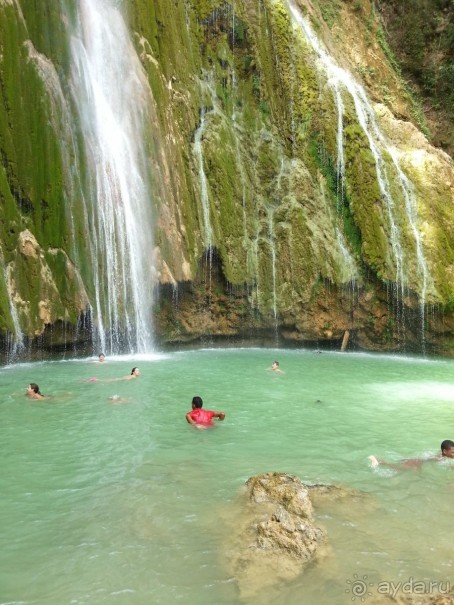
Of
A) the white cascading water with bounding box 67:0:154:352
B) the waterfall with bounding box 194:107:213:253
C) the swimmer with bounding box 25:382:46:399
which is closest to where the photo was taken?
the swimmer with bounding box 25:382:46:399

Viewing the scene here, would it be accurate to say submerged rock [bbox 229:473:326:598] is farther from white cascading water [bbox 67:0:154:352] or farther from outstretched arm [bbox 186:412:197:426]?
white cascading water [bbox 67:0:154:352]

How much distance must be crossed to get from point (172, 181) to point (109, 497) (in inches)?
529

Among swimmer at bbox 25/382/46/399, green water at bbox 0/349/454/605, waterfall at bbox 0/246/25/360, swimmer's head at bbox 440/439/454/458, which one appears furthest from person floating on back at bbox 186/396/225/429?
waterfall at bbox 0/246/25/360

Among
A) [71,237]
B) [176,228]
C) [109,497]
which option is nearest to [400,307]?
[176,228]

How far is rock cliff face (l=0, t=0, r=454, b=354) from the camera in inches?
581

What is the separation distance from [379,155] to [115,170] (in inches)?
412

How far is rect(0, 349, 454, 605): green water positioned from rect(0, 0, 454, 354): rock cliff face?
5.11 m

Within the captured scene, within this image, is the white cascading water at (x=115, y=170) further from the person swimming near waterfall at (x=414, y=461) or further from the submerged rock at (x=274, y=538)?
the submerged rock at (x=274, y=538)

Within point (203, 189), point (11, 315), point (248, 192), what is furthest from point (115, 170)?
point (248, 192)

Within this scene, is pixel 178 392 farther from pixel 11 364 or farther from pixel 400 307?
pixel 400 307

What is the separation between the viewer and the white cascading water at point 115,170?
1534cm

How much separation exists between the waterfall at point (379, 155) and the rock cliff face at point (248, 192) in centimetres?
7

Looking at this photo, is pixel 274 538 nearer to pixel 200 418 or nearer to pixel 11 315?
pixel 200 418

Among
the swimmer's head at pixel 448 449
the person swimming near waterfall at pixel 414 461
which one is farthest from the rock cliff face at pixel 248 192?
the swimmer's head at pixel 448 449
